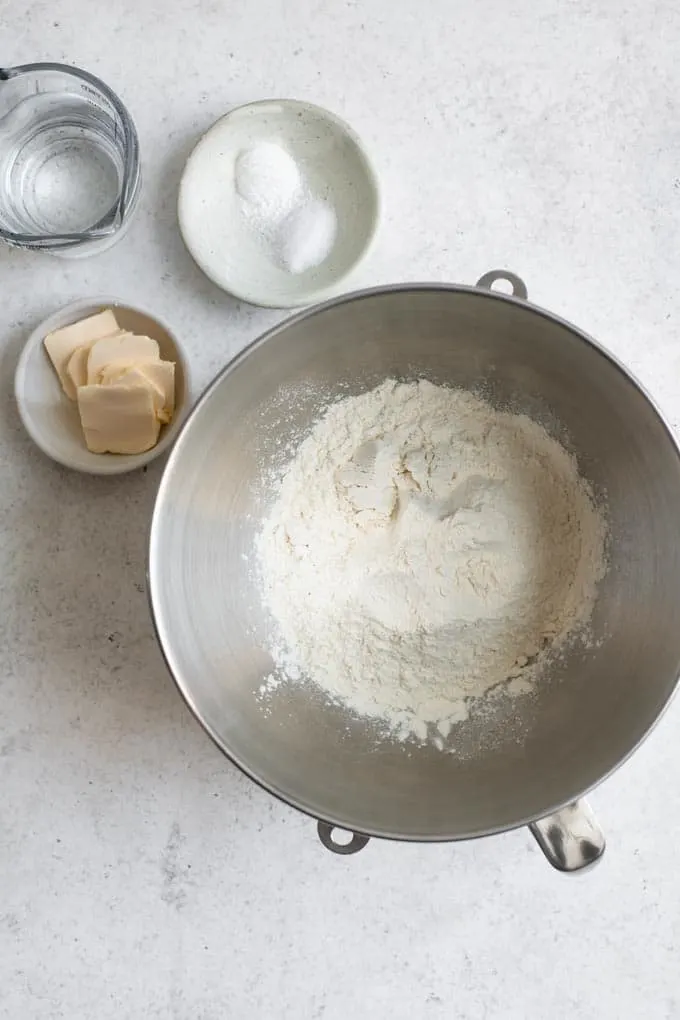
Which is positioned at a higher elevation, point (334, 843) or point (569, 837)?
point (569, 837)

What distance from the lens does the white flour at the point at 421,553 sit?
0.97 m

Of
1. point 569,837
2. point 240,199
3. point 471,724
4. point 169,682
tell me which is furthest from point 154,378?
point 569,837

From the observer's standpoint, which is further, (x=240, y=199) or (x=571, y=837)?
(x=240, y=199)

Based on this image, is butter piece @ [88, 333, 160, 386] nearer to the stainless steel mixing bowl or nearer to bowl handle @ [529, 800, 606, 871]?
the stainless steel mixing bowl

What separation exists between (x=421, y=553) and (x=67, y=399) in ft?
1.45

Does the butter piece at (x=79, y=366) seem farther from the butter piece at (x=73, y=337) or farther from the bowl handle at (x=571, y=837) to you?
the bowl handle at (x=571, y=837)

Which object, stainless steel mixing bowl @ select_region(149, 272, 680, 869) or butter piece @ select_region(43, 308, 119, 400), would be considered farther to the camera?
butter piece @ select_region(43, 308, 119, 400)

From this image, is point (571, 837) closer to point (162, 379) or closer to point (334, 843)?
point (334, 843)

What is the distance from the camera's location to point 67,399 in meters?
0.98

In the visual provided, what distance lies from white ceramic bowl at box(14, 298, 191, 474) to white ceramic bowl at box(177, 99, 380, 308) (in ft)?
0.32

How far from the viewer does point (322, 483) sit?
98cm

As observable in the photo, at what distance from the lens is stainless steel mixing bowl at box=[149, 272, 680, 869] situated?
2.80 feet

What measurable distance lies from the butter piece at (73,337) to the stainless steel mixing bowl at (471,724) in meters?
0.20

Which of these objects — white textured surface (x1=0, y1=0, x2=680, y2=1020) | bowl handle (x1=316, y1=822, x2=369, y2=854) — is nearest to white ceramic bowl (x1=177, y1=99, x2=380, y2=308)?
white textured surface (x1=0, y1=0, x2=680, y2=1020)
